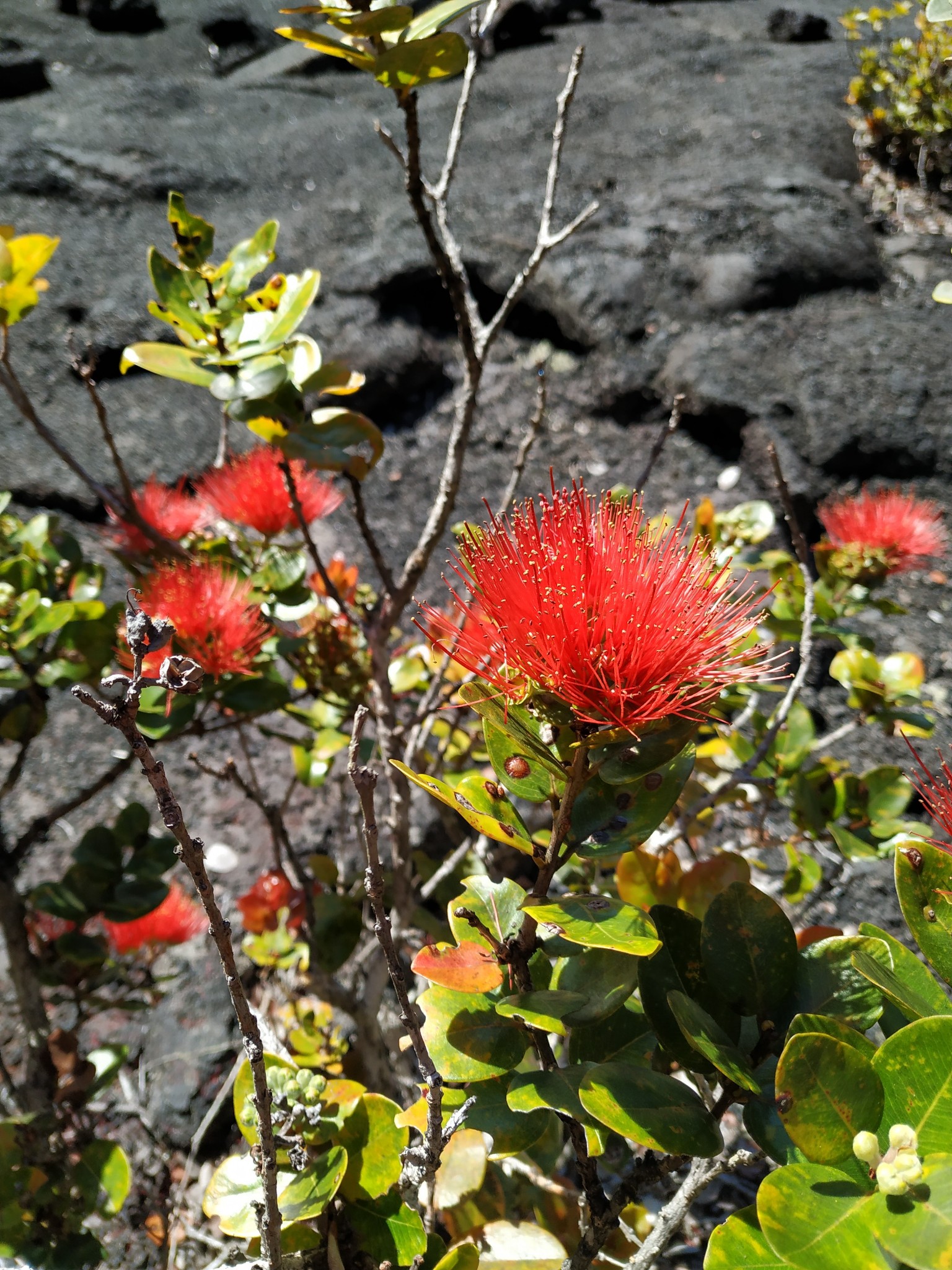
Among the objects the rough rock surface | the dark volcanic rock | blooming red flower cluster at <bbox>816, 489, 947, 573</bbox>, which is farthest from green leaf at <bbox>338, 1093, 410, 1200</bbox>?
the dark volcanic rock

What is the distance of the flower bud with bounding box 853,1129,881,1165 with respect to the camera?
378mm

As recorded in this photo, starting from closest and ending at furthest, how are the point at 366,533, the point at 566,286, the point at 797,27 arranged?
the point at 366,533 → the point at 566,286 → the point at 797,27

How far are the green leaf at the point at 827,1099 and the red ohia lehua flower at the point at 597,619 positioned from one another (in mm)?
184

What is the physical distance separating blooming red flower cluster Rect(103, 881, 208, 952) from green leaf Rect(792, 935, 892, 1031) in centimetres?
108

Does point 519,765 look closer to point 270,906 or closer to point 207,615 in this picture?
point 207,615

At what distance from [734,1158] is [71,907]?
31.9 inches

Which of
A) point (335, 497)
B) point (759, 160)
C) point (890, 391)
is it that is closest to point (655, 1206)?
point (335, 497)

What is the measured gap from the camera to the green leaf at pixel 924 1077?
39 centimetres

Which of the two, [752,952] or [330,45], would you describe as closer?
[752,952]

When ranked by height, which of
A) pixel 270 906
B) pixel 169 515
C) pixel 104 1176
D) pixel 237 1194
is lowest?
pixel 270 906

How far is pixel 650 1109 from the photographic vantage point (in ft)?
1.47

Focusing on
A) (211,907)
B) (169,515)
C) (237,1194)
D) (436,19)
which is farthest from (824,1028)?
(169,515)

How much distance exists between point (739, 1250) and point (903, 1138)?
0.33 ft

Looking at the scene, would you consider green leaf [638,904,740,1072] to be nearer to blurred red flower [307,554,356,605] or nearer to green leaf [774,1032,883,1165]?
green leaf [774,1032,883,1165]
